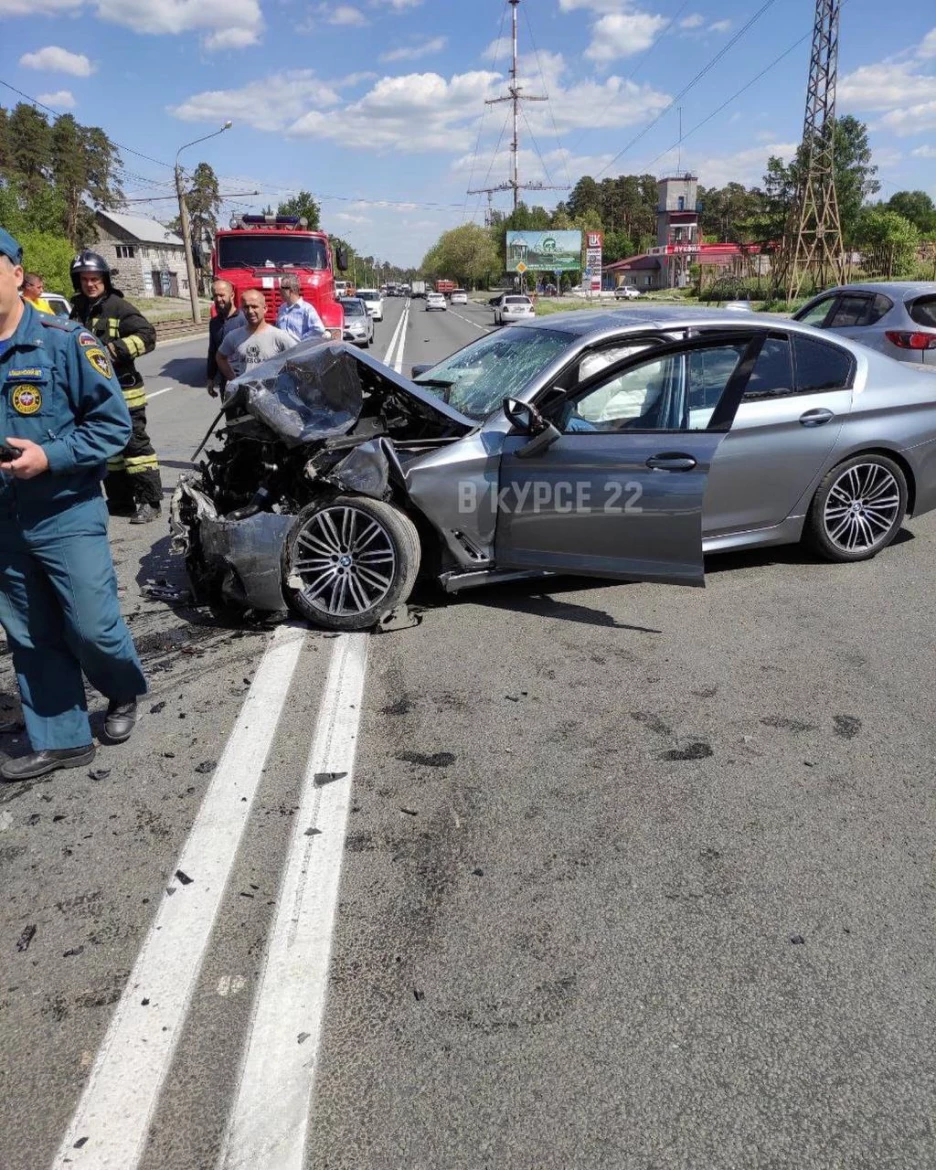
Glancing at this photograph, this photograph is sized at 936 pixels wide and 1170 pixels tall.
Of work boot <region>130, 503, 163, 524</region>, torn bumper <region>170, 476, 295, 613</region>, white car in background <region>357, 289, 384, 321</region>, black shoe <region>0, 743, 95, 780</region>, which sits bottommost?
black shoe <region>0, 743, 95, 780</region>

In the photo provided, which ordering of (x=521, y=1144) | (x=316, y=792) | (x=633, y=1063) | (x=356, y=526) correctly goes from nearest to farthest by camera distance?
(x=521, y=1144), (x=633, y=1063), (x=316, y=792), (x=356, y=526)

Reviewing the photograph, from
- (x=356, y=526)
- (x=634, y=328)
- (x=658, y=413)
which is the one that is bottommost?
(x=356, y=526)

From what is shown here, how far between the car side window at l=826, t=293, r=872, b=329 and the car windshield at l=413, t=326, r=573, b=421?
219 inches

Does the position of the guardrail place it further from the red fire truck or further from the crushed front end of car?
the crushed front end of car

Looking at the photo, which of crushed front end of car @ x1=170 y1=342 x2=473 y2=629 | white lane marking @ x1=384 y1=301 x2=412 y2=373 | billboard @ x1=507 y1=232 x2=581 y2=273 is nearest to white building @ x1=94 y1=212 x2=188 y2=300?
billboard @ x1=507 y1=232 x2=581 y2=273

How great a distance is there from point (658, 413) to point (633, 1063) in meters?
3.63

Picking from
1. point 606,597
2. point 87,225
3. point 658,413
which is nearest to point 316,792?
point 606,597

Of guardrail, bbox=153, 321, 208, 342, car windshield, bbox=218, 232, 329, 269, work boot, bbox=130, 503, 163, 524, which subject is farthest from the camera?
guardrail, bbox=153, 321, 208, 342

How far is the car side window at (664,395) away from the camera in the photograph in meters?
4.93

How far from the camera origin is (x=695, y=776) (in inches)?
133

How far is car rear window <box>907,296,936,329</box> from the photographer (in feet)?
30.2

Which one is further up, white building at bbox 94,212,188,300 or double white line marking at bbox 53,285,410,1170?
white building at bbox 94,212,188,300

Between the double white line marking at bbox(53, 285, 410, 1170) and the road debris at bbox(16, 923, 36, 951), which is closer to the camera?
the double white line marking at bbox(53, 285, 410, 1170)

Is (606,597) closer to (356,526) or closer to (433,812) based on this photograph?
(356,526)
